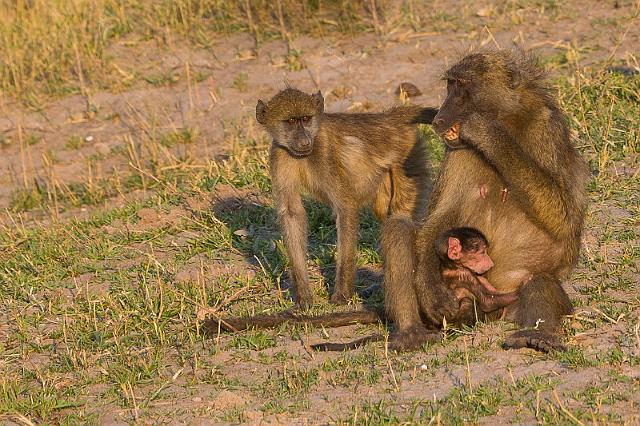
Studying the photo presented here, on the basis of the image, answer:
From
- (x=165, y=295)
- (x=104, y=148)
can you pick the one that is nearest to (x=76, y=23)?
(x=104, y=148)

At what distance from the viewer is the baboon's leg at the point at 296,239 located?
5715 mm

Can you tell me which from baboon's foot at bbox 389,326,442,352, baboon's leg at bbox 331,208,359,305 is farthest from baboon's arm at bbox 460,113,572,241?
baboon's leg at bbox 331,208,359,305

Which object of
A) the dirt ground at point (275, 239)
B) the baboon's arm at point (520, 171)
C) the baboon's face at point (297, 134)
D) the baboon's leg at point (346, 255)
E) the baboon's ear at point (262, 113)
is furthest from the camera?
the baboon's ear at point (262, 113)

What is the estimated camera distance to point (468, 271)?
4836 millimetres

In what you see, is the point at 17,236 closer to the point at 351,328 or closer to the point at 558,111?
the point at 351,328

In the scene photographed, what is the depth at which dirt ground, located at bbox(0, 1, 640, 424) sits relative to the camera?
418 centimetres

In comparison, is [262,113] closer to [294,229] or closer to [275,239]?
[294,229]

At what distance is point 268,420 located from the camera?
4.14 metres

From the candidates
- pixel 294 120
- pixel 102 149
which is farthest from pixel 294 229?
pixel 102 149

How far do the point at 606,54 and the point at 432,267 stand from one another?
163 inches

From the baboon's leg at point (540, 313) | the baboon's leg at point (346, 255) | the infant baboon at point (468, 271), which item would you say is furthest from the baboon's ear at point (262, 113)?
the baboon's leg at point (540, 313)

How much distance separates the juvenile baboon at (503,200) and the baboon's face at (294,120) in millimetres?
1023

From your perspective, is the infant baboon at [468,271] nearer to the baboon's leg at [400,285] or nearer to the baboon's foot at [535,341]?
the baboon's leg at [400,285]

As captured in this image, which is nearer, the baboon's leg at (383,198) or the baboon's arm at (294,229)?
the baboon's arm at (294,229)
